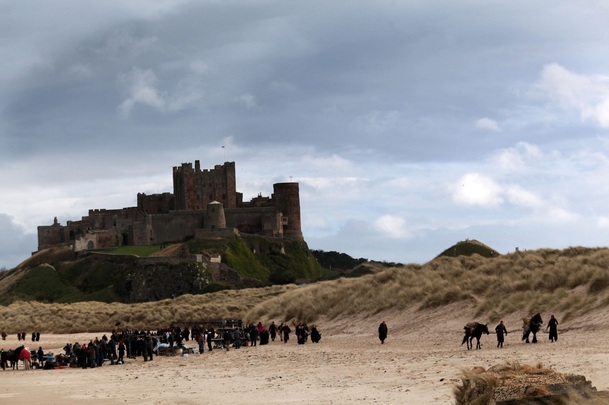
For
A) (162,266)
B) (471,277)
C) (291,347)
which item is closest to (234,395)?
(291,347)

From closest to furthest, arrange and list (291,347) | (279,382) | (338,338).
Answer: (279,382), (291,347), (338,338)

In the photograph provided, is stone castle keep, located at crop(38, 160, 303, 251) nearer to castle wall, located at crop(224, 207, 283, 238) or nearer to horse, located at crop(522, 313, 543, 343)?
castle wall, located at crop(224, 207, 283, 238)

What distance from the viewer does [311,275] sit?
9644 centimetres

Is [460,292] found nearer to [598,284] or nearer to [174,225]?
[598,284]

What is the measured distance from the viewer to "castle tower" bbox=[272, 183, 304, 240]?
102625 mm

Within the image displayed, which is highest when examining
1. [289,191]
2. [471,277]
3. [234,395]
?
[289,191]

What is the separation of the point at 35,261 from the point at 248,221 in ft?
81.6

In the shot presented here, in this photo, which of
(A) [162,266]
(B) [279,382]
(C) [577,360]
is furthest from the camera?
(A) [162,266]

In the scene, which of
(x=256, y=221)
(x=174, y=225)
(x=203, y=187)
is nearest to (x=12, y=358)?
(x=174, y=225)

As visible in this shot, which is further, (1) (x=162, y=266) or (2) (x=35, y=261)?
(2) (x=35, y=261)

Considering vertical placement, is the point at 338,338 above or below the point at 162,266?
below

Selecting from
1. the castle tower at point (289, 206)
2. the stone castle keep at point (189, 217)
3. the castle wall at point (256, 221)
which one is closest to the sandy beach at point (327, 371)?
the stone castle keep at point (189, 217)

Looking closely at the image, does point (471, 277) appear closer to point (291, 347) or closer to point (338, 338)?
point (338, 338)

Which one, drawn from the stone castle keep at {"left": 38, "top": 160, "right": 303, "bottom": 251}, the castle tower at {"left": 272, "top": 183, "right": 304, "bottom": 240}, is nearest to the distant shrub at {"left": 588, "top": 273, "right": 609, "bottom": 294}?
the stone castle keep at {"left": 38, "top": 160, "right": 303, "bottom": 251}
